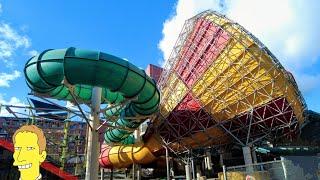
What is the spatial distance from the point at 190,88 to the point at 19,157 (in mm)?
22894

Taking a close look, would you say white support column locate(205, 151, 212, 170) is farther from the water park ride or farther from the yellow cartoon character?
the yellow cartoon character

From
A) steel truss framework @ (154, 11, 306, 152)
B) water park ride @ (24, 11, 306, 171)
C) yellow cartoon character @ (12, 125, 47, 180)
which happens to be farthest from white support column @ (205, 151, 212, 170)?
yellow cartoon character @ (12, 125, 47, 180)

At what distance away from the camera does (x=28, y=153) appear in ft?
62.6

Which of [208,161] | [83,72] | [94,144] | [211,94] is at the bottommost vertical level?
[208,161]

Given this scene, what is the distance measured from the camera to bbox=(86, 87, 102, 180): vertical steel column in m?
25.7

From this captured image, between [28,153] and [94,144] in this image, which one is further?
[94,144]

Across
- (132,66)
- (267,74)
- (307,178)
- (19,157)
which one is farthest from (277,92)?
(19,157)

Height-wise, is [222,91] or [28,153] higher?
[222,91]

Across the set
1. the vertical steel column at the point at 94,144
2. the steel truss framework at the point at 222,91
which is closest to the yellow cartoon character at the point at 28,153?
the vertical steel column at the point at 94,144

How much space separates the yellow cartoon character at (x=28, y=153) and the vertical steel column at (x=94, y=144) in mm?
6824

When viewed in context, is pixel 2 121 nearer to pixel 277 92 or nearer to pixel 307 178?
pixel 277 92

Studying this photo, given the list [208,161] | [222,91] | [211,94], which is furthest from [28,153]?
[208,161]

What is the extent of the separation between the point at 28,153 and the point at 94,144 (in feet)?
25.9

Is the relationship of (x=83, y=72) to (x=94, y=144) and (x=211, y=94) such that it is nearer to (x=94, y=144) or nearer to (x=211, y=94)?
(x=94, y=144)
